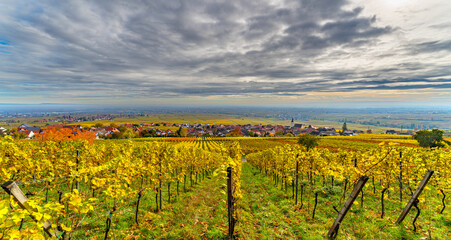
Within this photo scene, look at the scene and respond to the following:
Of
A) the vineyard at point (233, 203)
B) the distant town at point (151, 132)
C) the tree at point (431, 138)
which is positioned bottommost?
the distant town at point (151, 132)

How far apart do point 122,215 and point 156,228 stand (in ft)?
6.74

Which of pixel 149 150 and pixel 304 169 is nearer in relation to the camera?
pixel 149 150

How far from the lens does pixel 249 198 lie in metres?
11.6

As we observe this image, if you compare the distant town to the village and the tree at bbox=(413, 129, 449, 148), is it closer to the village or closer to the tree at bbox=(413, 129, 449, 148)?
the village

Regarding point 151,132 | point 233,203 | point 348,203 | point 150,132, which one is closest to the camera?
point 348,203

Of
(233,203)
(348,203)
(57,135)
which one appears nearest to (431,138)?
(348,203)

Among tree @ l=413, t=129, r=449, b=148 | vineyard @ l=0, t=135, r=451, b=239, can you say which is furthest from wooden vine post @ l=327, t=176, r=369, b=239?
tree @ l=413, t=129, r=449, b=148

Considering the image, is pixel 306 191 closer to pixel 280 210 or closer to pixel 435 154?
pixel 280 210

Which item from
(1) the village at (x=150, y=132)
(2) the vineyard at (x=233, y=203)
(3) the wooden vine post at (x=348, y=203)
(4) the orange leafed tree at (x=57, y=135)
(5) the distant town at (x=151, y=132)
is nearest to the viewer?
(3) the wooden vine post at (x=348, y=203)

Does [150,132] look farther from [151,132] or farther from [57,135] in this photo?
[57,135]

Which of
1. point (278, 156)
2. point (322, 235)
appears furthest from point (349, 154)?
point (322, 235)

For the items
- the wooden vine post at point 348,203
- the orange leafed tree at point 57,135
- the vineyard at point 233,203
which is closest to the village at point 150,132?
the orange leafed tree at point 57,135

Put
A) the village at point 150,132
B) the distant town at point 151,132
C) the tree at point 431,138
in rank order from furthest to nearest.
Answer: the distant town at point 151,132, the village at point 150,132, the tree at point 431,138

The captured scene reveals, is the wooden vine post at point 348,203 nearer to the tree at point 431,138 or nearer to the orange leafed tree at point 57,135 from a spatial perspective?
the orange leafed tree at point 57,135
